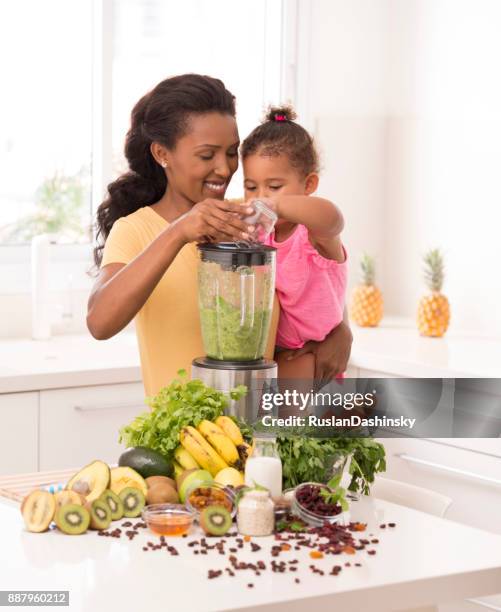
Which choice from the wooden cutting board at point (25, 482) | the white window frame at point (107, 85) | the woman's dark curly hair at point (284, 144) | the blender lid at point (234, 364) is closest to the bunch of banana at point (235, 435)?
the blender lid at point (234, 364)

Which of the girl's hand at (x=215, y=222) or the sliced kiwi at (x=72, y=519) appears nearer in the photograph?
the sliced kiwi at (x=72, y=519)

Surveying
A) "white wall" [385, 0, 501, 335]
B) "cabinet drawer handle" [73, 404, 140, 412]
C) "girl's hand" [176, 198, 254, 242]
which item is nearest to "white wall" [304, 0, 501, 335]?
"white wall" [385, 0, 501, 335]

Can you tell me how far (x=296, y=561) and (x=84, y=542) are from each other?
12.8 inches

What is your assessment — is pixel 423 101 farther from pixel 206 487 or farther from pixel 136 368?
pixel 206 487

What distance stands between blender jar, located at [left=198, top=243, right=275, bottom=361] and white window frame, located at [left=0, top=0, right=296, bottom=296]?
1.55 meters

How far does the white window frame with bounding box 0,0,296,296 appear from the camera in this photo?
11.5ft

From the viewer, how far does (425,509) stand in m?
2.12

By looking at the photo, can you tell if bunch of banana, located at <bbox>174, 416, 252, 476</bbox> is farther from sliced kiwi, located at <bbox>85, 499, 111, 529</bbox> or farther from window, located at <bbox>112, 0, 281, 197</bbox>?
window, located at <bbox>112, 0, 281, 197</bbox>

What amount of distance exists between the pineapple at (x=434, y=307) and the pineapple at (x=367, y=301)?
185 mm

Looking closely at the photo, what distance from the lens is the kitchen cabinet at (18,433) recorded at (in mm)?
2801

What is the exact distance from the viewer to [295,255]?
7.52 feet

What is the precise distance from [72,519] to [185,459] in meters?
0.26

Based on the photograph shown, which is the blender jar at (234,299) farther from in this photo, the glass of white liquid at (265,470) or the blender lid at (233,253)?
the glass of white liquid at (265,470)

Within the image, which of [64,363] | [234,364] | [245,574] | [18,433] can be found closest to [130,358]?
[64,363]
